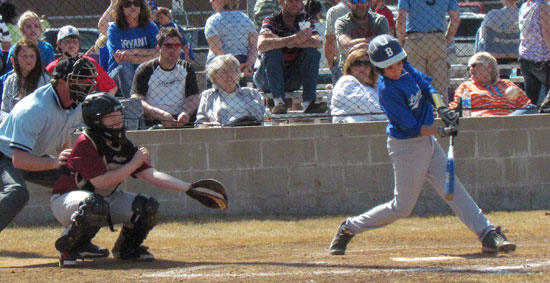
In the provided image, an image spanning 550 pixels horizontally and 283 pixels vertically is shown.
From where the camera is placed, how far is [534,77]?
10062 millimetres

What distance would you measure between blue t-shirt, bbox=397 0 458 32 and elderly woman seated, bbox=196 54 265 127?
2340mm

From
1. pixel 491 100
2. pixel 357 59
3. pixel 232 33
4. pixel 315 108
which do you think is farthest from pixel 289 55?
pixel 491 100

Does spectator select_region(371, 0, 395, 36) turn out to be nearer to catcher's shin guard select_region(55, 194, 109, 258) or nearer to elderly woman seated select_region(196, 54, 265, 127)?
elderly woman seated select_region(196, 54, 265, 127)

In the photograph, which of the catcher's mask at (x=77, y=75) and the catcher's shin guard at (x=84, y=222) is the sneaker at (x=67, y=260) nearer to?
the catcher's shin guard at (x=84, y=222)

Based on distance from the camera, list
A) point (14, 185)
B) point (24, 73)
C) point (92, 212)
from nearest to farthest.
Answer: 1. point (92, 212)
2. point (14, 185)
3. point (24, 73)

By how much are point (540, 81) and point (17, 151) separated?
21.1 feet

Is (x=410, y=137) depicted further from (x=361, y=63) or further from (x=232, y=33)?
(x=232, y=33)

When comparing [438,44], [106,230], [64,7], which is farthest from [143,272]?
[64,7]

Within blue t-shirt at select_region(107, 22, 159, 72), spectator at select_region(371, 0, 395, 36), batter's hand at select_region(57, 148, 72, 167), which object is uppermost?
spectator at select_region(371, 0, 395, 36)

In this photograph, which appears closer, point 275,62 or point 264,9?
point 275,62

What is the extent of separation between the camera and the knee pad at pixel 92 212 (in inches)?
227

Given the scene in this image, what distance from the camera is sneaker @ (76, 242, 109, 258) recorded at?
6230 mm

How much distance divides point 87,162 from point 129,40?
3.93 metres

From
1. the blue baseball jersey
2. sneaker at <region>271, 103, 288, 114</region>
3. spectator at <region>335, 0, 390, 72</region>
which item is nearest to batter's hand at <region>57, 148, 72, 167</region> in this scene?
the blue baseball jersey
